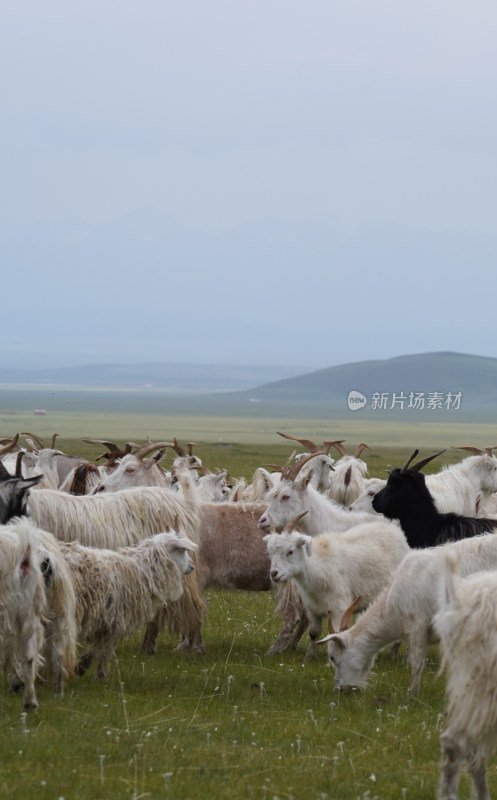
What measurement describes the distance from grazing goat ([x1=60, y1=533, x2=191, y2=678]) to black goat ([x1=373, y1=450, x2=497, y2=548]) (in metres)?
2.77

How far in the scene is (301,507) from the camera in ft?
33.9

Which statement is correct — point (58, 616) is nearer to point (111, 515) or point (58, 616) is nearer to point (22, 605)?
point (22, 605)

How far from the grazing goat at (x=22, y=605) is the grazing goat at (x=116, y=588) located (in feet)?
2.83

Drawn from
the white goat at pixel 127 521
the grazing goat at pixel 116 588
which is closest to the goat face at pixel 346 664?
the grazing goat at pixel 116 588

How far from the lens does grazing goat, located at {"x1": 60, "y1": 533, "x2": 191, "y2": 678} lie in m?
7.72

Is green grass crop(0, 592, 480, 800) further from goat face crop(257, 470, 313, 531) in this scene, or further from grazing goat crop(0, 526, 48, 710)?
goat face crop(257, 470, 313, 531)

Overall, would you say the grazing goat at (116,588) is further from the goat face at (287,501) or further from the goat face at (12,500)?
the goat face at (287,501)

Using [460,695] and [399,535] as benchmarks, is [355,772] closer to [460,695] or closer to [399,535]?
[460,695]

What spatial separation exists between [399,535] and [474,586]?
4.35 metres

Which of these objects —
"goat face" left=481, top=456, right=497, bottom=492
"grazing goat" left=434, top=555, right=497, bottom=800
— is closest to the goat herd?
"grazing goat" left=434, top=555, right=497, bottom=800

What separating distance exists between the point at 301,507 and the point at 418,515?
1.15m

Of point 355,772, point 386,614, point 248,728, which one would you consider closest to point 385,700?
point 386,614

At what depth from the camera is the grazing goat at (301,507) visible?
33.2ft

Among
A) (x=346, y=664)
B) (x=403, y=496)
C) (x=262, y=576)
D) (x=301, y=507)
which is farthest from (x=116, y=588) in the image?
(x=403, y=496)
